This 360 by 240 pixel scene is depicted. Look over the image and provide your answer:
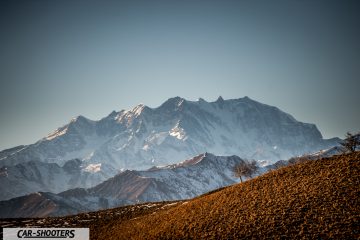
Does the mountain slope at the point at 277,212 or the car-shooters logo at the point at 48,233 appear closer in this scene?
the mountain slope at the point at 277,212

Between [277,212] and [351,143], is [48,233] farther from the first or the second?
[351,143]

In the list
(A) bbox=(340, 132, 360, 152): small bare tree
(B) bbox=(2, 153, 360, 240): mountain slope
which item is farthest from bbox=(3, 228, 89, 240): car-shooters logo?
(A) bbox=(340, 132, 360, 152): small bare tree

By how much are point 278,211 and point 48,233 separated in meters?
39.8

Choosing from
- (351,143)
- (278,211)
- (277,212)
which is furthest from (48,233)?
(351,143)

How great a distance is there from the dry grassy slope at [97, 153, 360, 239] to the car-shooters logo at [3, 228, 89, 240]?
327cm

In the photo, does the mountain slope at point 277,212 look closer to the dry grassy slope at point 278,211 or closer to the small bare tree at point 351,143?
the dry grassy slope at point 278,211

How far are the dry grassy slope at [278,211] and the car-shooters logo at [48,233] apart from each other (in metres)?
3.27

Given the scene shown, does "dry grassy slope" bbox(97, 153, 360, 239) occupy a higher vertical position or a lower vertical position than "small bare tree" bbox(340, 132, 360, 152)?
lower

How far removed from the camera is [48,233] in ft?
193

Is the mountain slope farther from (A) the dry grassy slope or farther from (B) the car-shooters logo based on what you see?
(B) the car-shooters logo

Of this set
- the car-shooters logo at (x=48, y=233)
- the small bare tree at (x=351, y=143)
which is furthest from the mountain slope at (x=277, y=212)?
the small bare tree at (x=351, y=143)

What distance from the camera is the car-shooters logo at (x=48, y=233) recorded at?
5766 cm

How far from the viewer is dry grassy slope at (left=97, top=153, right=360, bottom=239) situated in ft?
134

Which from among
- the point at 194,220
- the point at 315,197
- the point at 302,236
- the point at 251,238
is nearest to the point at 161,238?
the point at 194,220
